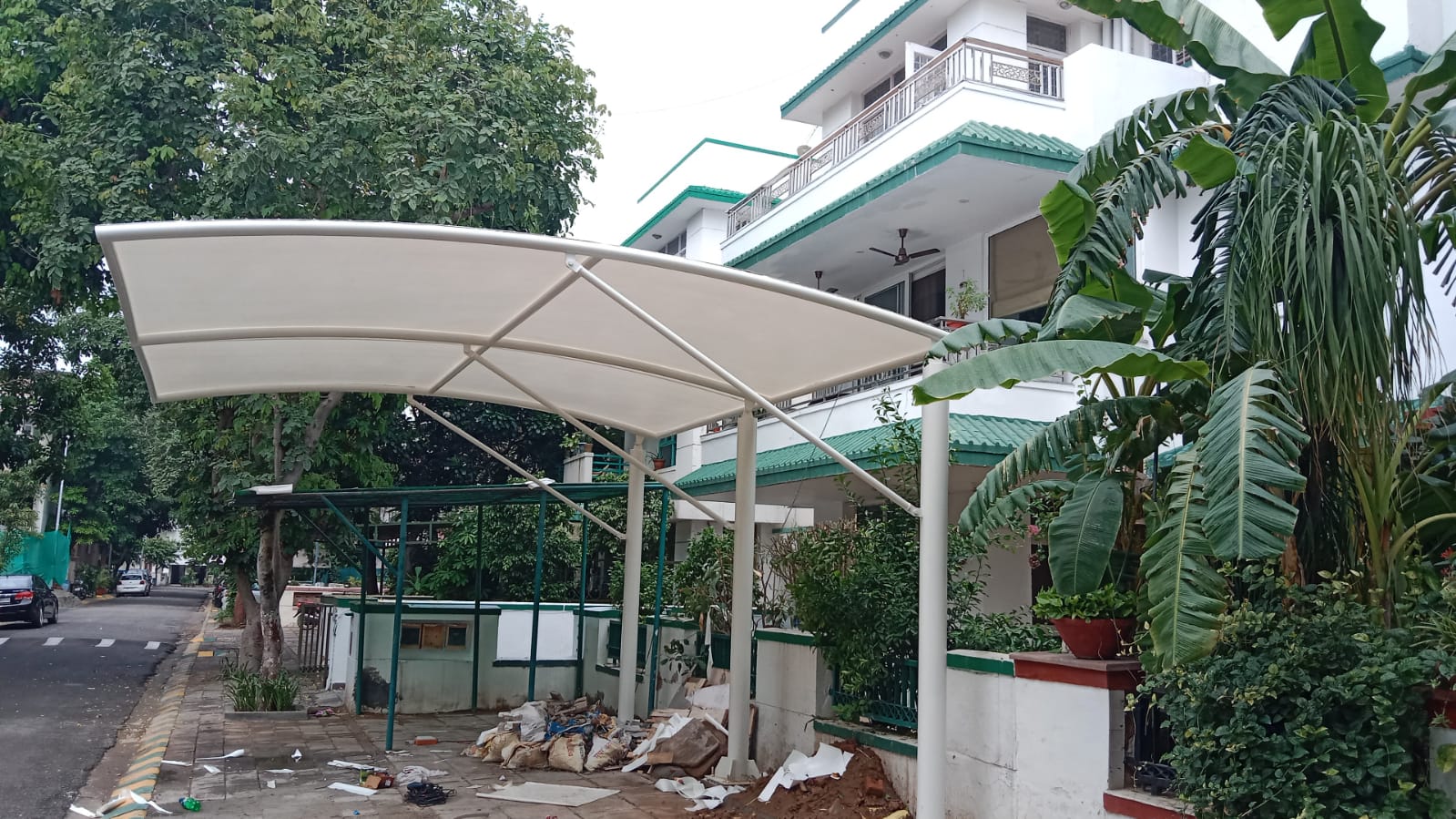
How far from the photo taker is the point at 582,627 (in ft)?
45.5

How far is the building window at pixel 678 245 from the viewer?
1059 inches

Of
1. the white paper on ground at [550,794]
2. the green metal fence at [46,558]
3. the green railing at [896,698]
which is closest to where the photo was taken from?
the green railing at [896,698]

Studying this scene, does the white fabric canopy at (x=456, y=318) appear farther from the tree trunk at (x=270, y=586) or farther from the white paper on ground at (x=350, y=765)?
the tree trunk at (x=270, y=586)

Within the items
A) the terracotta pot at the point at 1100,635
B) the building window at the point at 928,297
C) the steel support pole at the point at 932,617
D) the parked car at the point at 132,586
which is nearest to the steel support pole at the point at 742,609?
the steel support pole at the point at 932,617

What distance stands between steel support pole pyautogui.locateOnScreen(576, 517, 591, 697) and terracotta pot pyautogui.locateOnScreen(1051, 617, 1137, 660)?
326 inches

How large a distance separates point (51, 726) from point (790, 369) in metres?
10.3

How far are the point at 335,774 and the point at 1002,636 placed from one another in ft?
20.3

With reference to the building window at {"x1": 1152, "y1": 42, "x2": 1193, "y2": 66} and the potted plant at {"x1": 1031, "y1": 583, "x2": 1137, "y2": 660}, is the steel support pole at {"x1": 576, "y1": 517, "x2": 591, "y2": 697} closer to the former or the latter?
the potted plant at {"x1": 1031, "y1": 583, "x2": 1137, "y2": 660}

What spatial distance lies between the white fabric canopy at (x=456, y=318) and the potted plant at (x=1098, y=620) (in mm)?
2175

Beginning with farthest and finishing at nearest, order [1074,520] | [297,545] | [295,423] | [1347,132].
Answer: [297,545], [295,423], [1074,520], [1347,132]

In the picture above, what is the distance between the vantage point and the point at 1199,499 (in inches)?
193

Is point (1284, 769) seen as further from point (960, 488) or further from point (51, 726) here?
point (51, 726)

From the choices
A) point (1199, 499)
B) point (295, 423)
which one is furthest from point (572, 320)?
point (295, 423)

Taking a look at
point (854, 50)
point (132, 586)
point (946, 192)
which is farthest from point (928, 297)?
point (132, 586)
